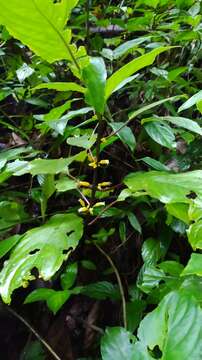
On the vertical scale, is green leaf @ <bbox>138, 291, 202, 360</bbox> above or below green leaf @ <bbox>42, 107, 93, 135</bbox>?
below

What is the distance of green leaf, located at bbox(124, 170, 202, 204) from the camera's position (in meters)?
0.56

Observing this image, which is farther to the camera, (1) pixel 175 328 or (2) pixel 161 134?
(2) pixel 161 134

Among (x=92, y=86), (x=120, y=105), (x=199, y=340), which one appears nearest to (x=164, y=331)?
(x=199, y=340)

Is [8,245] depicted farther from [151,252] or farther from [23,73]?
[23,73]

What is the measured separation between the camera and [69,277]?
2.65ft

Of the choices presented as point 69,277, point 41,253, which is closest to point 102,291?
point 69,277

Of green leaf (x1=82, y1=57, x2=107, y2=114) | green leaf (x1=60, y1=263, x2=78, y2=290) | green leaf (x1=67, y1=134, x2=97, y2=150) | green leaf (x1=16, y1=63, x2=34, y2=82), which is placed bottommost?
green leaf (x1=60, y1=263, x2=78, y2=290)

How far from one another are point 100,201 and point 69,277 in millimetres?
169

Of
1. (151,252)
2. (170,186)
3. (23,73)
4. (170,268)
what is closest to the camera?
(170,186)

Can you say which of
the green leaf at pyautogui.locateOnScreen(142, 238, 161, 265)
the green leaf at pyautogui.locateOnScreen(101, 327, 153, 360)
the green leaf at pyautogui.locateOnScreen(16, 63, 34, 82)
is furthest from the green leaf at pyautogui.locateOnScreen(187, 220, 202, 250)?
the green leaf at pyautogui.locateOnScreen(16, 63, 34, 82)

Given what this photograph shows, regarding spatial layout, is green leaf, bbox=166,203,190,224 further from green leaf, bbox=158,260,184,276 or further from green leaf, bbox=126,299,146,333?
green leaf, bbox=126,299,146,333

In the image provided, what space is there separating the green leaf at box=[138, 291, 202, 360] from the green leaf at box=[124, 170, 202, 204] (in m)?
0.13

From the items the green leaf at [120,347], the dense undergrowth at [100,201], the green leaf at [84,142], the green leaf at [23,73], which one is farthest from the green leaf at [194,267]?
the green leaf at [23,73]

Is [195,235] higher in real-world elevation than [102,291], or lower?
higher
